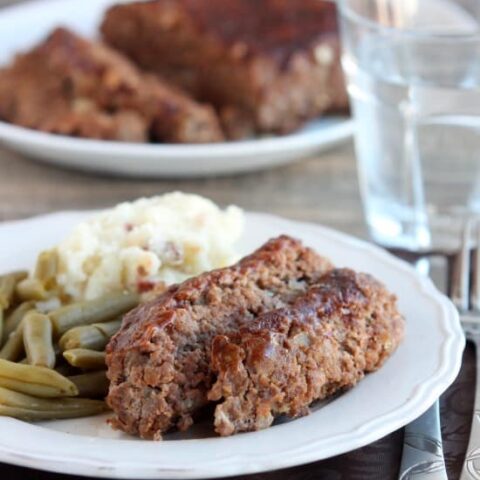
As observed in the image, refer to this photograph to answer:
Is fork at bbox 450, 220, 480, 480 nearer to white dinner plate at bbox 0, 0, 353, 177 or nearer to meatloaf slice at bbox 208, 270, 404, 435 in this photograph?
meatloaf slice at bbox 208, 270, 404, 435

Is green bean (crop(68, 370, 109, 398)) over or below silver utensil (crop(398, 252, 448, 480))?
over

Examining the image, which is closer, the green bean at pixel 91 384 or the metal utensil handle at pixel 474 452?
the metal utensil handle at pixel 474 452

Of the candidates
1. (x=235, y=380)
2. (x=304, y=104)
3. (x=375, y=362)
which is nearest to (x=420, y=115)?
(x=304, y=104)

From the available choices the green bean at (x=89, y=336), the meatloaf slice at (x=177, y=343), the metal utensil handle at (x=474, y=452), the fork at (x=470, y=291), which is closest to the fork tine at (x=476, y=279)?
the fork at (x=470, y=291)

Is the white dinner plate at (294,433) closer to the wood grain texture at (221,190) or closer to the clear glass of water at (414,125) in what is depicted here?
A: the clear glass of water at (414,125)

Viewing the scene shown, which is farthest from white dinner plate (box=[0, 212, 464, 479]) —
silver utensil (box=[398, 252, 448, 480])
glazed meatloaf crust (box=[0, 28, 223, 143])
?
glazed meatloaf crust (box=[0, 28, 223, 143])

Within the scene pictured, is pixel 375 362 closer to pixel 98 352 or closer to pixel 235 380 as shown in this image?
pixel 235 380
